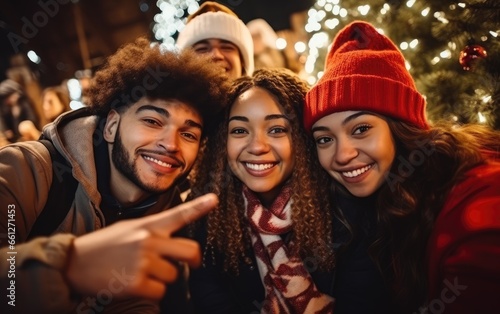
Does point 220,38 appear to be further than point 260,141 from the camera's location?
Yes

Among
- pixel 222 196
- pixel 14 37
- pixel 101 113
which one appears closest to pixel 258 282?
pixel 222 196

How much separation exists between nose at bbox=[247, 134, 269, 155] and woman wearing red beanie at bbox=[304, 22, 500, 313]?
32 cm

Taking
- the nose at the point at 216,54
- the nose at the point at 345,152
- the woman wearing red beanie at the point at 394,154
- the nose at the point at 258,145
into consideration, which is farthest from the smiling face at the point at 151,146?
the nose at the point at 216,54

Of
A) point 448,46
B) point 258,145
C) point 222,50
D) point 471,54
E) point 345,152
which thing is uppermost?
point 222,50

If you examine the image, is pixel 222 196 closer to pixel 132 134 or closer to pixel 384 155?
pixel 132 134

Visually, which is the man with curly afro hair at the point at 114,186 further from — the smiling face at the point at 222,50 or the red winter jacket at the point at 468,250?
the red winter jacket at the point at 468,250

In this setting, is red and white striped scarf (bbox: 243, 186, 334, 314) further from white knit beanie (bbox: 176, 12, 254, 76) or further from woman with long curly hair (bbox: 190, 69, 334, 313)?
white knit beanie (bbox: 176, 12, 254, 76)

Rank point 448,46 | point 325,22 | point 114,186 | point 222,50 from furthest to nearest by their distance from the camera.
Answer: point 325,22 < point 222,50 < point 448,46 < point 114,186

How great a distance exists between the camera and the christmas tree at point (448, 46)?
2209 mm

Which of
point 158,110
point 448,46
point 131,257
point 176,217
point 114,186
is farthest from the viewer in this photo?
point 448,46

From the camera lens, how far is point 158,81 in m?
2.40

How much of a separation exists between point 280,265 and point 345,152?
916mm

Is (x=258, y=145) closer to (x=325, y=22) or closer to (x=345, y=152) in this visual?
(x=345, y=152)

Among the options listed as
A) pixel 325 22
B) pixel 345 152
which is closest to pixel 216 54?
pixel 325 22
